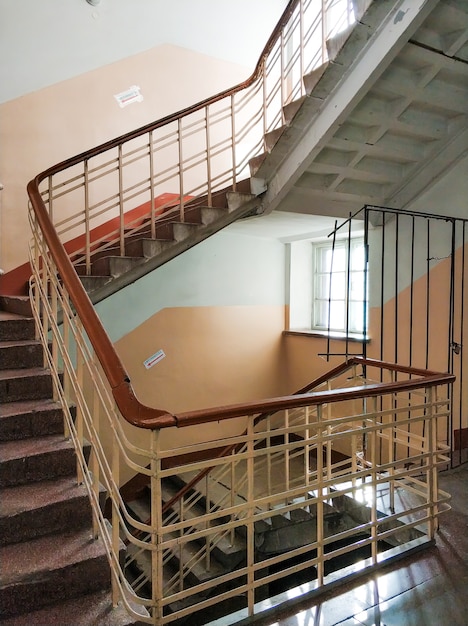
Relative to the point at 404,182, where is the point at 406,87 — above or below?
above

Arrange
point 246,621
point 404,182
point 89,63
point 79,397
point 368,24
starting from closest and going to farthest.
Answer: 1. point 246,621
2. point 79,397
3. point 368,24
4. point 404,182
5. point 89,63

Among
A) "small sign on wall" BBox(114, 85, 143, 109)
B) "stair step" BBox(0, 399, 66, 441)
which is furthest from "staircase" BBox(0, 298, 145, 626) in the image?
"small sign on wall" BBox(114, 85, 143, 109)

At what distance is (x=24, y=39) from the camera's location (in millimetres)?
3809

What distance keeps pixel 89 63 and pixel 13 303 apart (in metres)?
2.58

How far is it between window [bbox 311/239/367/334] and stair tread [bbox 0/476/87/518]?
3.15 metres

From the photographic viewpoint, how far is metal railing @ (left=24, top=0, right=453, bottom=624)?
1.50m

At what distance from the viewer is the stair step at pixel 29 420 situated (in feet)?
6.63

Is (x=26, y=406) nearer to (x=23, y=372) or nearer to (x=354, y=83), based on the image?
(x=23, y=372)

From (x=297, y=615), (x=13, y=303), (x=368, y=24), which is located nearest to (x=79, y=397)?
(x=297, y=615)

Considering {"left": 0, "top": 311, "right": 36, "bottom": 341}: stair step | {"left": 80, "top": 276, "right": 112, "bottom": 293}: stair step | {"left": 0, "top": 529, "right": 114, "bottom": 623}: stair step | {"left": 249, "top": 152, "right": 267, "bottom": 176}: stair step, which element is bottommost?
{"left": 0, "top": 529, "right": 114, "bottom": 623}: stair step

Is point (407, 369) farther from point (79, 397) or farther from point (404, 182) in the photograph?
point (404, 182)

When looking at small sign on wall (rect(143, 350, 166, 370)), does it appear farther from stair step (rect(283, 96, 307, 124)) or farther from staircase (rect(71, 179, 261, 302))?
stair step (rect(283, 96, 307, 124))

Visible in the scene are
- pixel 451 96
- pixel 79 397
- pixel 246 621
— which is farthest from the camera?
pixel 451 96

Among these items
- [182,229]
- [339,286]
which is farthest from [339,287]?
[182,229]
